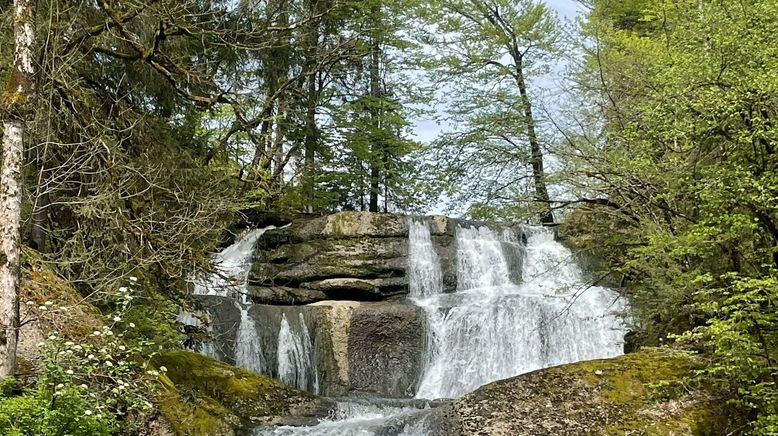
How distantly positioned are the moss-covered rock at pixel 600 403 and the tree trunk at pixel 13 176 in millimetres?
4376

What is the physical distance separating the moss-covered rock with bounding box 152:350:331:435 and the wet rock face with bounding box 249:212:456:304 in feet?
17.8

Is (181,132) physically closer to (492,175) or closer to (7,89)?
(7,89)

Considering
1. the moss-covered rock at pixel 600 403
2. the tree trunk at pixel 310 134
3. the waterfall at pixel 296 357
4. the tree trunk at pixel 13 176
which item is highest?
the tree trunk at pixel 310 134

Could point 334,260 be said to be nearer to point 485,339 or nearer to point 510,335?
point 485,339

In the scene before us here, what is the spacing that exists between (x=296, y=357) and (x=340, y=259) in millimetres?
2808

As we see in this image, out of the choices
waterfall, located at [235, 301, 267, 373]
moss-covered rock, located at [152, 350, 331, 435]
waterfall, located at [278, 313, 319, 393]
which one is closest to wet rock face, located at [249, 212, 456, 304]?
waterfall, located at [278, 313, 319, 393]

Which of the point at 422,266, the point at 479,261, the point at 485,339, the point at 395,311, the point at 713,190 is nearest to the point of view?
the point at 713,190

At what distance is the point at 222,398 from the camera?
7859mm

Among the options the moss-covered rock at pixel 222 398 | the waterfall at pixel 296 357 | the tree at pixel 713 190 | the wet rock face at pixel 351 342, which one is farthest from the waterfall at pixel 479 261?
the moss-covered rock at pixel 222 398

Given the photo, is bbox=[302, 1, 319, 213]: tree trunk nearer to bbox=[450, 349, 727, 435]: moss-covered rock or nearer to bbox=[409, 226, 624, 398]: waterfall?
bbox=[409, 226, 624, 398]: waterfall

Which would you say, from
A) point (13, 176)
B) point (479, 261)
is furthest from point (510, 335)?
point (13, 176)

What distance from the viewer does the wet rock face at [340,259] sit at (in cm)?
1411

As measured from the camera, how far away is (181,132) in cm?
981

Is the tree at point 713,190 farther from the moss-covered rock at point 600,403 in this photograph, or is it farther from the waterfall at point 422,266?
the waterfall at point 422,266
